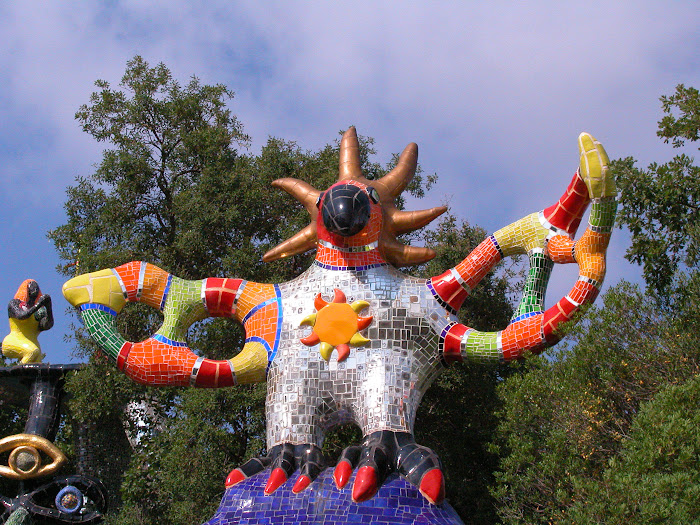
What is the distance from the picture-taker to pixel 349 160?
998 centimetres

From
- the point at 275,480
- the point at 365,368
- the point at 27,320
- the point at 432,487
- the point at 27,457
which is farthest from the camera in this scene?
the point at 27,320

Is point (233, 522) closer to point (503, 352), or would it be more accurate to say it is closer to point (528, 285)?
point (503, 352)

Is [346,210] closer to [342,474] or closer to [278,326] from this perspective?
[278,326]

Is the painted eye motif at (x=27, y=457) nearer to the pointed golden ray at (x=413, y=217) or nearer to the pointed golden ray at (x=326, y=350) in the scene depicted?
the pointed golden ray at (x=326, y=350)

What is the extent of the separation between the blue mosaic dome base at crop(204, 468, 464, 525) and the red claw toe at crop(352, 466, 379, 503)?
0.15 ft

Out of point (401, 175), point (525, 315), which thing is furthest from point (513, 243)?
point (401, 175)

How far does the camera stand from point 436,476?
7.88m

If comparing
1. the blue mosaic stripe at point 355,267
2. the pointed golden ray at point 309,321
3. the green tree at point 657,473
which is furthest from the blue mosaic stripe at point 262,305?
the green tree at point 657,473

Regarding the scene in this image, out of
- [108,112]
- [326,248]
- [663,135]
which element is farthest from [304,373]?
[108,112]

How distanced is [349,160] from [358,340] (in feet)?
6.95

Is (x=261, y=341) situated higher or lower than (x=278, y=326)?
lower

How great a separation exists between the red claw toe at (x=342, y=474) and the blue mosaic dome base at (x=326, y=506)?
42 mm

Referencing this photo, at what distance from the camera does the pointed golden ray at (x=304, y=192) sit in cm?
983

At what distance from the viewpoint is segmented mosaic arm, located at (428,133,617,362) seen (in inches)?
342
